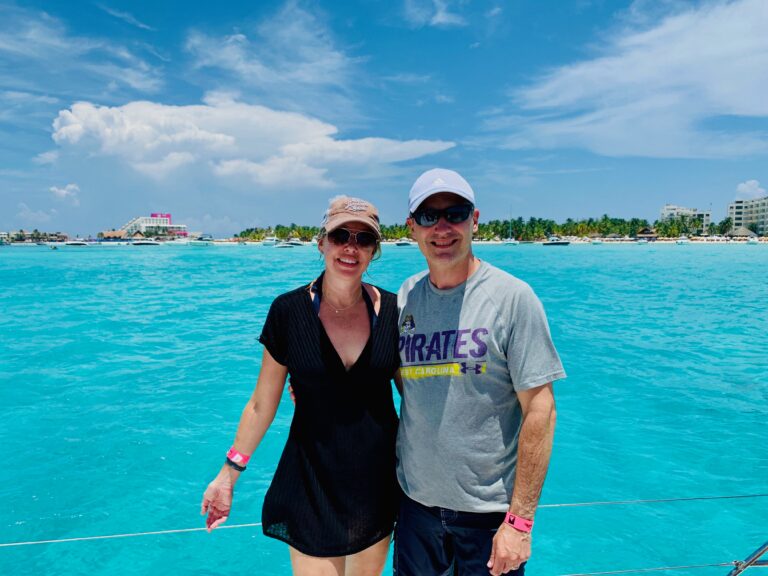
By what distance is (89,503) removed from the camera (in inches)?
243

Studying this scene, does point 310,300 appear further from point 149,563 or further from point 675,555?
point 675,555

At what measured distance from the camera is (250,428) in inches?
94.8

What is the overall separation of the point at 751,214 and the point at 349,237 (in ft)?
606

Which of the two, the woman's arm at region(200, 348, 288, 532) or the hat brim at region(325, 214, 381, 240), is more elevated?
the hat brim at region(325, 214, 381, 240)

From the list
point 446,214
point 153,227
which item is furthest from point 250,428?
point 153,227

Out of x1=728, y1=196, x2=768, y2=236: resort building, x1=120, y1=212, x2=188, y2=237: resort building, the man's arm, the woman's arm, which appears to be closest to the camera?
the man's arm

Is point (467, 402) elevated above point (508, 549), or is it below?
above

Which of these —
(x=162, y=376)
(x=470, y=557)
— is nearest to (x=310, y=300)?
(x=470, y=557)

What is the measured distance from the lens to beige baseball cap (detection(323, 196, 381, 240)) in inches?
87.2

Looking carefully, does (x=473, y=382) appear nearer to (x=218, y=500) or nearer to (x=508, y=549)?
(x=508, y=549)

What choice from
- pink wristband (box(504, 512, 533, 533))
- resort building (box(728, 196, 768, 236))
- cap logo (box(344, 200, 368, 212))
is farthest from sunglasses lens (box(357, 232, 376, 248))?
resort building (box(728, 196, 768, 236))

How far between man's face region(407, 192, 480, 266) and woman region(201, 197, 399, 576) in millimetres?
283

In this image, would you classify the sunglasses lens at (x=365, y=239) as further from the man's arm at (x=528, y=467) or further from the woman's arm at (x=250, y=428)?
the man's arm at (x=528, y=467)

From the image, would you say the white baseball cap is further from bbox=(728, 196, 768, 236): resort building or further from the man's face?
bbox=(728, 196, 768, 236): resort building
